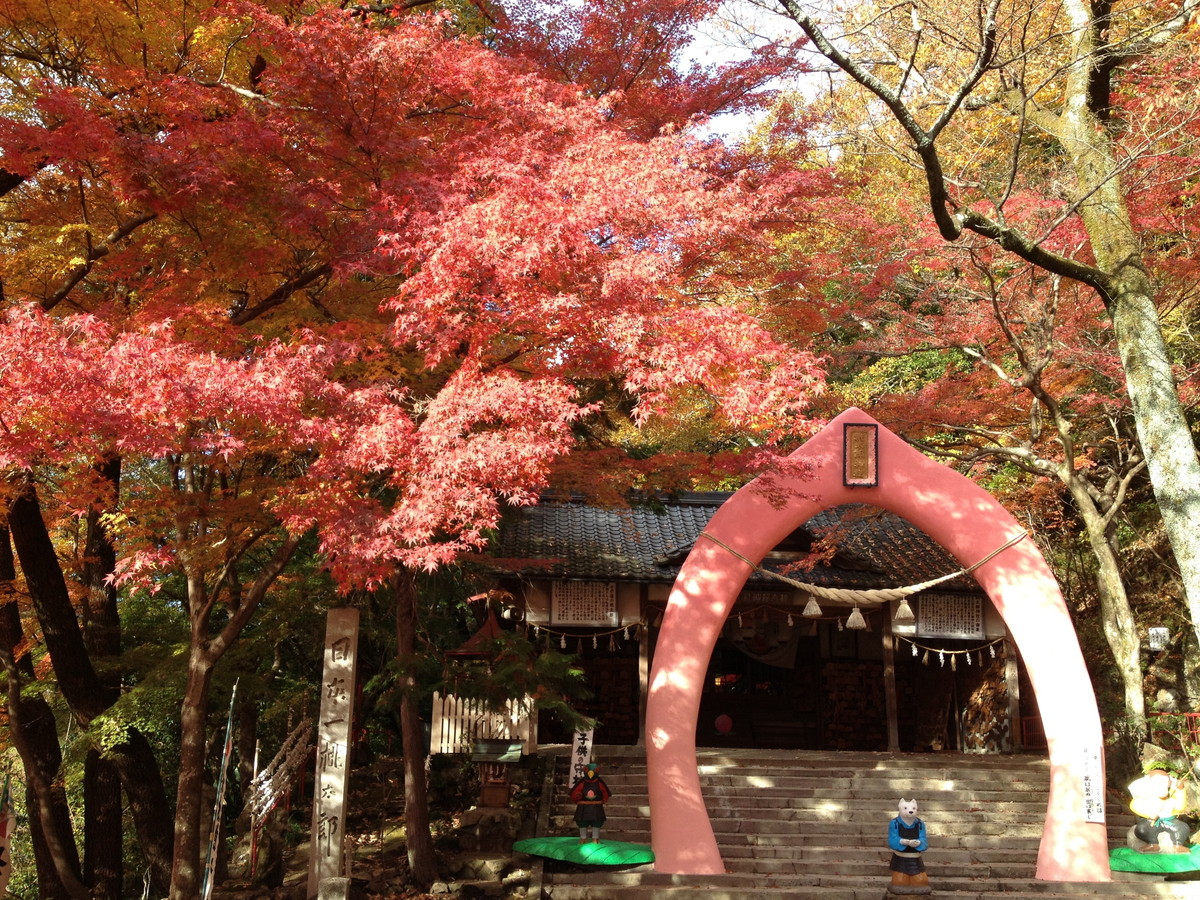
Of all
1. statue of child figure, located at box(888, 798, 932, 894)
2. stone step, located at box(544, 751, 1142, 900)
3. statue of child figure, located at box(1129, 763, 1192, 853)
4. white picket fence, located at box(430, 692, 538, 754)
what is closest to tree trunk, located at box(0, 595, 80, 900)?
white picket fence, located at box(430, 692, 538, 754)

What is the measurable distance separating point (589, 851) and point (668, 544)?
6.92 m

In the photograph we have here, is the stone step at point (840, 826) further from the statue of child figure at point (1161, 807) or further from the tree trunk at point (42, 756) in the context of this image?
the tree trunk at point (42, 756)

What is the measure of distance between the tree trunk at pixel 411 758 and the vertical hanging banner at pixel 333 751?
2096mm

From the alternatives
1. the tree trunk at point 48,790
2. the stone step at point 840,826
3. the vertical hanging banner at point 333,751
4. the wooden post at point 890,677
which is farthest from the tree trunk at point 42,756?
the wooden post at point 890,677

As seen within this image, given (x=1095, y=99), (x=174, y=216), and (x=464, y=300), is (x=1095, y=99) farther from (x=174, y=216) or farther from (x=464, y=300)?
(x=174, y=216)

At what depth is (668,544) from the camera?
17.4 meters

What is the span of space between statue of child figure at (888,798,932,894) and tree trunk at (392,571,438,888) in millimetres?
5039

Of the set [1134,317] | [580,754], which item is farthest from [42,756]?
[1134,317]

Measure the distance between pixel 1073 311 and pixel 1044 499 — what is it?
15.6 ft

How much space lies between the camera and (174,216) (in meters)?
9.77

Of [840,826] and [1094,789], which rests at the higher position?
[1094,789]

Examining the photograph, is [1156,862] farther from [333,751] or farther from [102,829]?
[102,829]

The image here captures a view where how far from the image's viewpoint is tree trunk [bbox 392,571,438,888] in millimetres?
11555

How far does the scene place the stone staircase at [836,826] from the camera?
35.9ft
